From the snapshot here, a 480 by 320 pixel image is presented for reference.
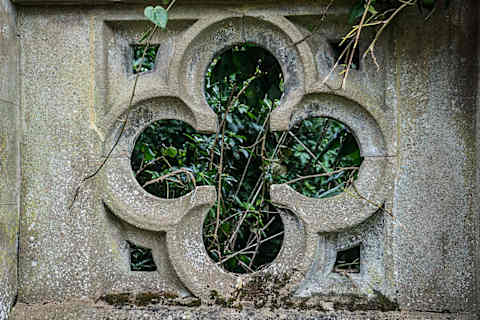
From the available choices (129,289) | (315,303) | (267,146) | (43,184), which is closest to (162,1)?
(43,184)

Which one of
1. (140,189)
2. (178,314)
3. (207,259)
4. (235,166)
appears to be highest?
(235,166)

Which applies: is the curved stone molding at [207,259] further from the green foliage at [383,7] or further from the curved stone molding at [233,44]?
the green foliage at [383,7]

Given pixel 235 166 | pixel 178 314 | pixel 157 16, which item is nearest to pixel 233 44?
pixel 157 16

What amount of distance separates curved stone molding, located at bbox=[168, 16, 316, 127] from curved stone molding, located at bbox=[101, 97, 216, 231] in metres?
0.08

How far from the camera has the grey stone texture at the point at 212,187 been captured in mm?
1240

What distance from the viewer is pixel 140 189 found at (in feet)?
4.35

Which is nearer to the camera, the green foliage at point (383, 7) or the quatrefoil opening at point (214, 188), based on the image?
the green foliage at point (383, 7)

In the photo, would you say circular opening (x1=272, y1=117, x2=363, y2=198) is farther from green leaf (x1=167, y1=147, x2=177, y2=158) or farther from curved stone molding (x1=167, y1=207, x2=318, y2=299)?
curved stone molding (x1=167, y1=207, x2=318, y2=299)

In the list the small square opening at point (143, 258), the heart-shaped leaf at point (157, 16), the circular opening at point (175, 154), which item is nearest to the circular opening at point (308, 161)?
the circular opening at point (175, 154)

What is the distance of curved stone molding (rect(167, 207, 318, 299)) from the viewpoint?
1287 mm

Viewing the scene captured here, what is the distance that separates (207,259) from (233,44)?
25.4 inches

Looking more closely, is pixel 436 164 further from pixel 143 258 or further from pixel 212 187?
pixel 143 258

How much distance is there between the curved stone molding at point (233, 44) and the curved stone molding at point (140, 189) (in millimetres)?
78

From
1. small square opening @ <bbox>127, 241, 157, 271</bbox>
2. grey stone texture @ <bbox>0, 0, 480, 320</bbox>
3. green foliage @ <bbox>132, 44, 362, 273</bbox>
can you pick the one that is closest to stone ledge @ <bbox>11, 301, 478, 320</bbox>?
grey stone texture @ <bbox>0, 0, 480, 320</bbox>
